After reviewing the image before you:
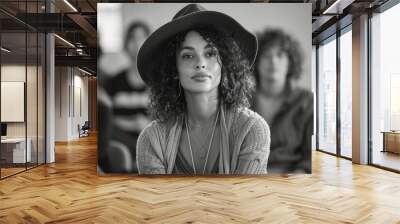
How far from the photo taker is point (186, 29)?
20.2 ft

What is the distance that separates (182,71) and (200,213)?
2757mm

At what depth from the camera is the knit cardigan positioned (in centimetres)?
614

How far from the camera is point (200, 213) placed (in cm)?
405

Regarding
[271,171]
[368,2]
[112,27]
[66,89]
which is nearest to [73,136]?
[66,89]

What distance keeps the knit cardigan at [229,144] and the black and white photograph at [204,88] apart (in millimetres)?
16

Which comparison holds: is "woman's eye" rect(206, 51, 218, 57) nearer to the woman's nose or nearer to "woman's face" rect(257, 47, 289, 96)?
the woman's nose

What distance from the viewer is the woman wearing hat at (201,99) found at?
20.1ft

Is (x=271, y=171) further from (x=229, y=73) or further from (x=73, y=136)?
(x=73, y=136)

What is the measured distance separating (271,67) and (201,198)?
2.63 m

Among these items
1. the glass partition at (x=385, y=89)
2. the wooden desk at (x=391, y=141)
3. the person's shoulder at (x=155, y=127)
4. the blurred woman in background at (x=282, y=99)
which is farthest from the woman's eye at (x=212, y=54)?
the wooden desk at (x=391, y=141)

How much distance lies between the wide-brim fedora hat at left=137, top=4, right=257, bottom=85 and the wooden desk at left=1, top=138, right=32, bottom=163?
8.64ft

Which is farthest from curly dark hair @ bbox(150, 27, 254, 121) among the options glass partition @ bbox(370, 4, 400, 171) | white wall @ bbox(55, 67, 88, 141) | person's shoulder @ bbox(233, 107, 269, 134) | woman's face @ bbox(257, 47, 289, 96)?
white wall @ bbox(55, 67, 88, 141)

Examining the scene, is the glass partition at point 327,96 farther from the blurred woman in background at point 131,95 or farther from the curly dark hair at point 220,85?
the blurred woman in background at point 131,95

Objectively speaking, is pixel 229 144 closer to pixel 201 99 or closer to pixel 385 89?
pixel 201 99
